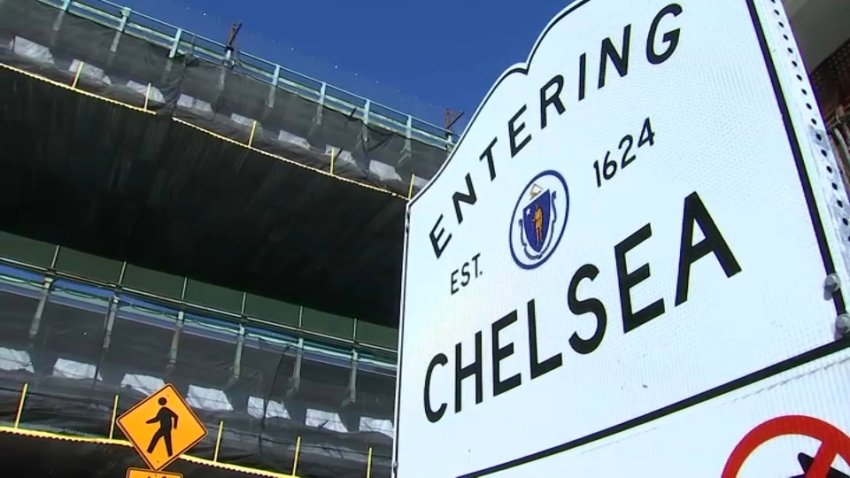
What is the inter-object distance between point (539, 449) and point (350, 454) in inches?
391

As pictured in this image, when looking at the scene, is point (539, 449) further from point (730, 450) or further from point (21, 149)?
point (21, 149)

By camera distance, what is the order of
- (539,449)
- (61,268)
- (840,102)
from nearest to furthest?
(539,449) < (840,102) < (61,268)

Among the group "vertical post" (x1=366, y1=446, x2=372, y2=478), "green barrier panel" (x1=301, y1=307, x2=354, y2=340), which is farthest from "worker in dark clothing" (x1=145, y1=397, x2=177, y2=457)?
"green barrier panel" (x1=301, y1=307, x2=354, y2=340)

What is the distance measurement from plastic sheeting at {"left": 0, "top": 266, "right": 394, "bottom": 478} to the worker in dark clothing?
15.9ft

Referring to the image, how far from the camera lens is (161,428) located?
5.39 meters

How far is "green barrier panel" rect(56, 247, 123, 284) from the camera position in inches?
502

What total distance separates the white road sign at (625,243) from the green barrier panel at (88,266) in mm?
11424

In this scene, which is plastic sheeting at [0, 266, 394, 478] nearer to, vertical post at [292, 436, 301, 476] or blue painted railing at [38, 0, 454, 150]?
vertical post at [292, 436, 301, 476]

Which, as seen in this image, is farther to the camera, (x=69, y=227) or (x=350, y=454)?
(x=69, y=227)

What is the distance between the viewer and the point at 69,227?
12648 millimetres

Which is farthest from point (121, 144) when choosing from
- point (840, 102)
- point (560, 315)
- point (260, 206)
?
point (560, 315)

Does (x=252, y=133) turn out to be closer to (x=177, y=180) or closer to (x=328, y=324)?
(x=177, y=180)

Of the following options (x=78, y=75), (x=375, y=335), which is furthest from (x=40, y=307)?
(x=375, y=335)

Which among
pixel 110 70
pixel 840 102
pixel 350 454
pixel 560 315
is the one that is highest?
pixel 110 70
